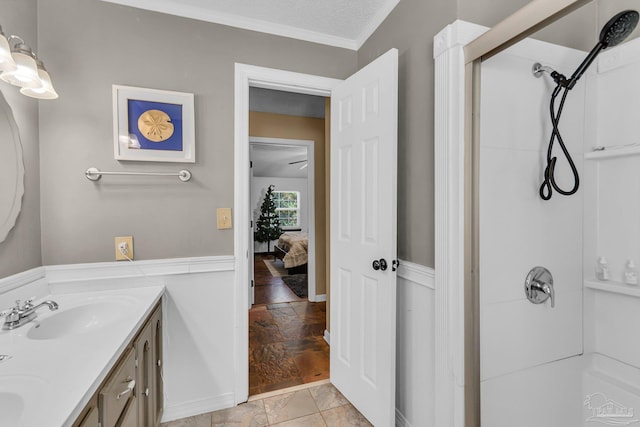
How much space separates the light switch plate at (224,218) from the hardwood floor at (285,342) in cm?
119

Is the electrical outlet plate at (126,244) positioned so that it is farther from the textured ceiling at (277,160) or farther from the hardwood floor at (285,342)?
the textured ceiling at (277,160)

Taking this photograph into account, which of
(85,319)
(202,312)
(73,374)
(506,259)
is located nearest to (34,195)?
(85,319)

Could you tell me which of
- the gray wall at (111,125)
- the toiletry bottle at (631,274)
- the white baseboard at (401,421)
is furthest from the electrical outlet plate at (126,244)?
the toiletry bottle at (631,274)

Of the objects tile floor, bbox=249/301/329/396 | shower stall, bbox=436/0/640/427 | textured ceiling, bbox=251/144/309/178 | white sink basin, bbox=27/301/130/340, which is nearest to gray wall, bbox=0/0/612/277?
shower stall, bbox=436/0/640/427

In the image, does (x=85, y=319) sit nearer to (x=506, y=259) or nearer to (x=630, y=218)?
(x=506, y=259)

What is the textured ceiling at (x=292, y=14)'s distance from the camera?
1780 mm

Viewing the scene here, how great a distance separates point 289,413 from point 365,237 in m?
1.21

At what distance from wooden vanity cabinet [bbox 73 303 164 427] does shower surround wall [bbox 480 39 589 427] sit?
56.8 inches

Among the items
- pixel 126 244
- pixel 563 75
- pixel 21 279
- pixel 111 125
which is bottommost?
pixel 21 279

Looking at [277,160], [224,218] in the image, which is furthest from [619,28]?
[277,160]

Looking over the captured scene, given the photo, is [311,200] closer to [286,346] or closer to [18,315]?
[286,346]

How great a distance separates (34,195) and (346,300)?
1.86 meters

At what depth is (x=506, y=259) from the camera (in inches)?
54.2

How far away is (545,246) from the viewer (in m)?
1.44
